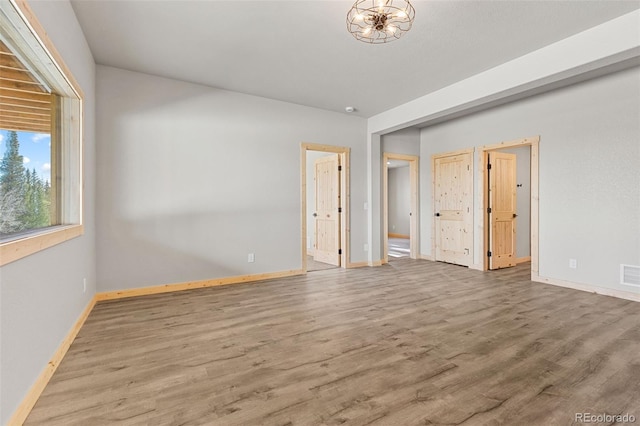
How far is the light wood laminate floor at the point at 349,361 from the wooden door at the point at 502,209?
1.89 m

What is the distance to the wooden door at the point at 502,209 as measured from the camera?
551cm

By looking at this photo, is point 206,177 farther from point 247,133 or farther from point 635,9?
point 635,9

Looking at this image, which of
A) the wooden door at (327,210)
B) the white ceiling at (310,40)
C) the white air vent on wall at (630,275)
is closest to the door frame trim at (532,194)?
the white air vent on wall at (630,275)

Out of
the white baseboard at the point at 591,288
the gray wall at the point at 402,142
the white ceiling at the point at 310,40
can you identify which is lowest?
the white baseboard at the point at 591,288

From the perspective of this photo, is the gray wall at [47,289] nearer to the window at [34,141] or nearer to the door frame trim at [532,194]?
the window at [34,141]

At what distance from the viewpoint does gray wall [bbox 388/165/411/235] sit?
11.3 m

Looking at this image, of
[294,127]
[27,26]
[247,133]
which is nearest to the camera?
[27,26]

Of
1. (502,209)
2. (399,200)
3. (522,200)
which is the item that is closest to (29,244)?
(502,209)

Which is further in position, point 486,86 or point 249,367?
point 486,86

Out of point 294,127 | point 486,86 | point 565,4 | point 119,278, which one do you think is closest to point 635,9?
point 565,4

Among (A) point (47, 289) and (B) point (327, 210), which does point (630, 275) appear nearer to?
(B) point (327, 210)

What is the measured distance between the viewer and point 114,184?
12.4 feet

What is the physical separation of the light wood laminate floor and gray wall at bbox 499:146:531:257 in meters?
2.45

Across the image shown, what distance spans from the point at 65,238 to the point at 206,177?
7.09 feet
